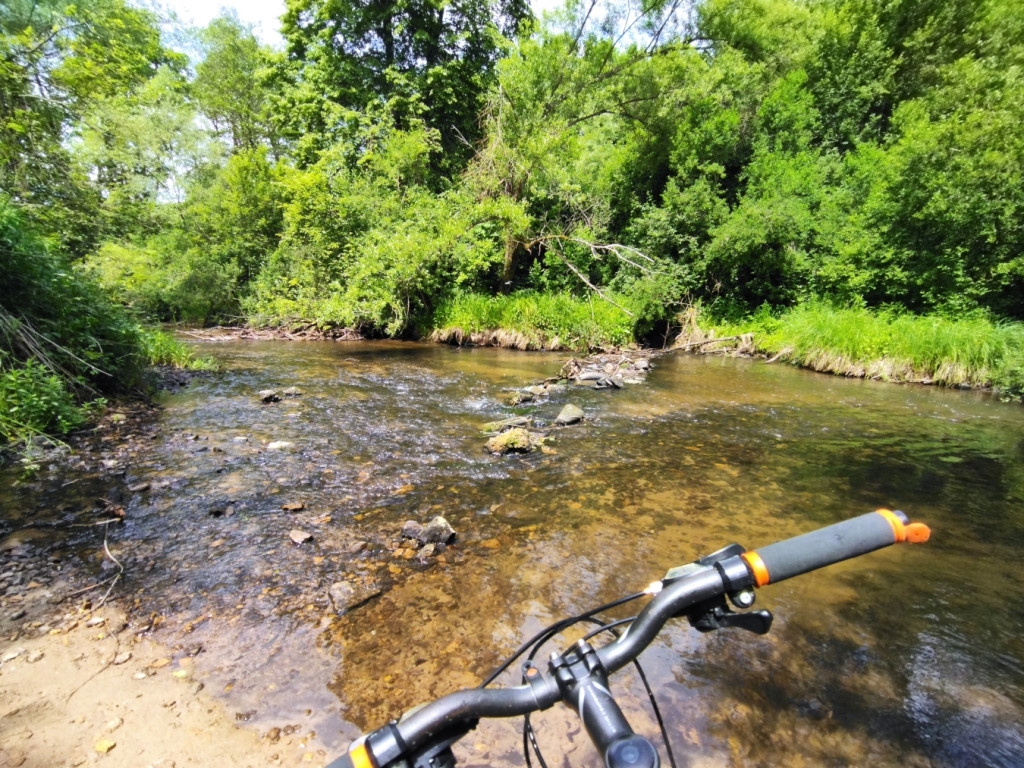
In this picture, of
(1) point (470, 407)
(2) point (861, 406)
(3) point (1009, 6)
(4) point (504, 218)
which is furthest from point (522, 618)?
(3) point (1009, 6)

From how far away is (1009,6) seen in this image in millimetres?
17562

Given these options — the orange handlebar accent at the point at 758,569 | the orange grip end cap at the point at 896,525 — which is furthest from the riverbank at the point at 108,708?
the orange grip end cap at the point at 896,525

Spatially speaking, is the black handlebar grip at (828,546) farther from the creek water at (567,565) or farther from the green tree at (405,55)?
the green tree at (405,55)

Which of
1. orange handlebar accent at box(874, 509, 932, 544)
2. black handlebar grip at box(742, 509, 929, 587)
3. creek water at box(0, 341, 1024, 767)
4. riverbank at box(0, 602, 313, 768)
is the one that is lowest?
creek water at box(0, 341, 1024, 767)

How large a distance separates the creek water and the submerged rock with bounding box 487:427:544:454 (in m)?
0.18

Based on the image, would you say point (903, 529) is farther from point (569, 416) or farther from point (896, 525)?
point (569, 416)

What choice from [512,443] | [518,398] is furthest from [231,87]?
[512,443]

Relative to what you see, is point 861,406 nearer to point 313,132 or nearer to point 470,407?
point 470,407

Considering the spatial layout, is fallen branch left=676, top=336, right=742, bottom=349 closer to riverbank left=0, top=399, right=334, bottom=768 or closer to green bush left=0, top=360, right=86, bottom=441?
green bush left=0, top=360, right=86, bottom=441

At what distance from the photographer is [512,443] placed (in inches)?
241

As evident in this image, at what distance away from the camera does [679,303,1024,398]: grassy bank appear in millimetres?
10859

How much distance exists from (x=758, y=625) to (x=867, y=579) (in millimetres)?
3286

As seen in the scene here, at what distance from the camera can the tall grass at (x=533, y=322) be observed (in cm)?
1573

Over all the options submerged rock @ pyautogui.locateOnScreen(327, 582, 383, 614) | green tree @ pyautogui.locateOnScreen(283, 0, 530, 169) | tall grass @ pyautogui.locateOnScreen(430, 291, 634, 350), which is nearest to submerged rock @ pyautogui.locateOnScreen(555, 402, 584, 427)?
submerged rock @ pyautogui.locateOnScreen(327, 582, 383, 614)
